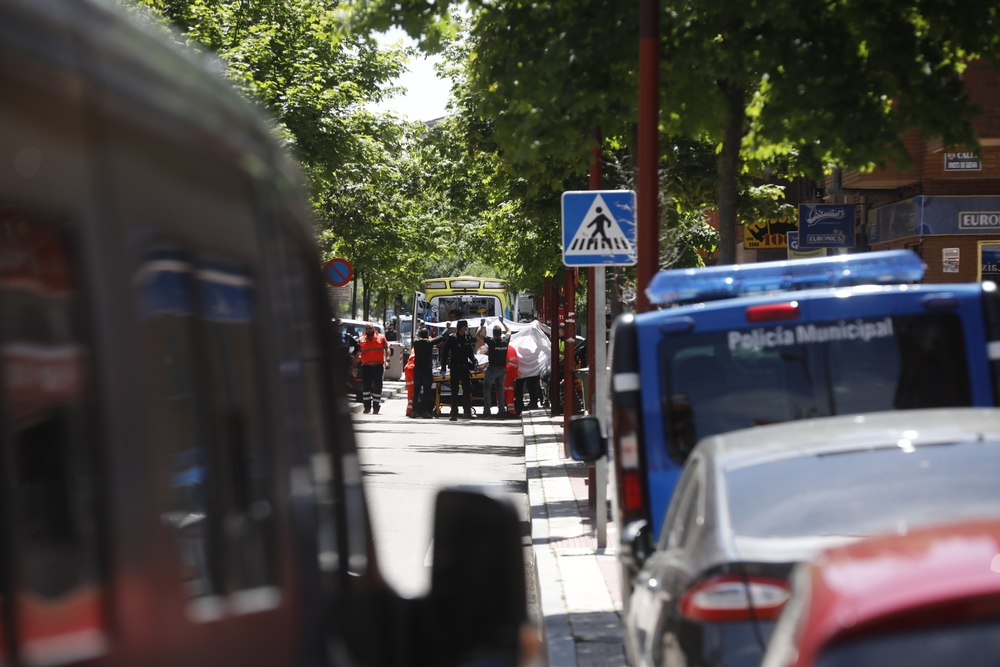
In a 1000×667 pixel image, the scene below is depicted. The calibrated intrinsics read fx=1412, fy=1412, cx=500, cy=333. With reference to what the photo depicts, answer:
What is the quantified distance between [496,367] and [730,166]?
18575 millimetres

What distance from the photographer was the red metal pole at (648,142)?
9.17 meters

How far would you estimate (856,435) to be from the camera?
4.52 meters

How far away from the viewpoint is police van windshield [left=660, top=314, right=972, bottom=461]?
21.2ft

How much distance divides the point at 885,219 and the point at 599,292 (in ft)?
45.3

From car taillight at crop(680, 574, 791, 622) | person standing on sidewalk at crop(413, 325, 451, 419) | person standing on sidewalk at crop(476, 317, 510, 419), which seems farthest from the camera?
person standing on sidewalk at crop(476, 317, 510, 419)

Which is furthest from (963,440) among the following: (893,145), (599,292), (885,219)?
(885,219)

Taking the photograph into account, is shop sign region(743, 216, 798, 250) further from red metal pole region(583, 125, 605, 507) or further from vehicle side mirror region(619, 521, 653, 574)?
vehicle side mirror region(619, 521, 653, 574)

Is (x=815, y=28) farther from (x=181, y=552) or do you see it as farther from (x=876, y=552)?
(x=181, y=552)

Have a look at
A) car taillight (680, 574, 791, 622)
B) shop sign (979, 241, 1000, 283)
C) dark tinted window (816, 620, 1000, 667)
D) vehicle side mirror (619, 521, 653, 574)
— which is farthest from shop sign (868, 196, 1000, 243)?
dark tinted window (816, 620, 1000, 667)

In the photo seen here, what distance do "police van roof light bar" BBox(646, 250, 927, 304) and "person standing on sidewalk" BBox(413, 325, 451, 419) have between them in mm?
20480

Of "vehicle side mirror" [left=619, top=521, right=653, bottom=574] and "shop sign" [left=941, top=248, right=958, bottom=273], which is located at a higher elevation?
"shop sign" [left=941, top=248, right=958, bottom=273]

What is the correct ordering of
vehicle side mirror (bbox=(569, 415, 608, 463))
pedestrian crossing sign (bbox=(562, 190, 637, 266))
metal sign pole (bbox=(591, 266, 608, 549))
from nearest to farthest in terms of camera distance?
vehicle side mirror (bbox=(569, 415, 608, 463))
metal sign pole (bbox=(591, 266, 608, 549))
pedestrian crossing sign (bbox=(562, 190, 637, 266))

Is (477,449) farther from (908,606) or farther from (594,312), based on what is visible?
(908,606)

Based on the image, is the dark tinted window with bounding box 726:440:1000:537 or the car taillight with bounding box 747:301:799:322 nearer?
the dark tinted window with bounding box 726:440:1000:537
